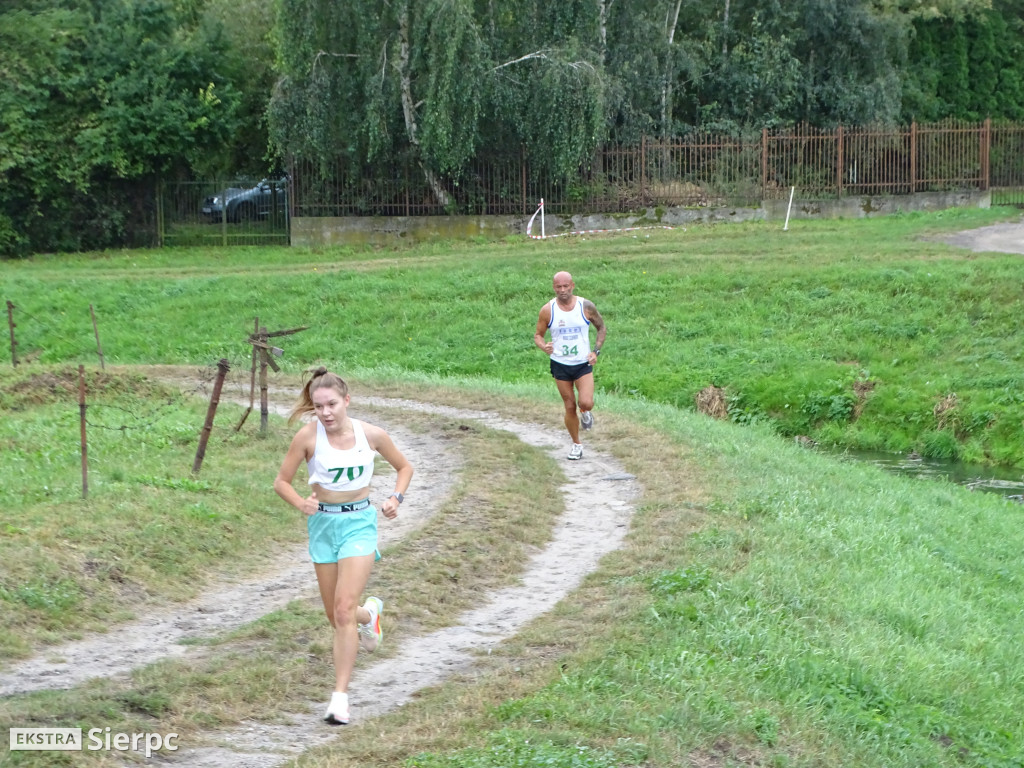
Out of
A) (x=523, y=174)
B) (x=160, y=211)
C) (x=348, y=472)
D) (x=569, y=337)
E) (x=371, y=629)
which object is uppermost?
(x=523, y=174)

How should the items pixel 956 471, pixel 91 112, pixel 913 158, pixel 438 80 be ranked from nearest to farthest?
pixel 956 471, pixel 438 80, pixel 913 158, pixel 91 112

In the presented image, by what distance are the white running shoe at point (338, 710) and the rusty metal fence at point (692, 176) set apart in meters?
26.1

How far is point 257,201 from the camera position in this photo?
112 feet

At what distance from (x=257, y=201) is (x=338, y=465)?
1139 inches

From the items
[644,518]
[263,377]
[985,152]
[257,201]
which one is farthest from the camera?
[257,201]

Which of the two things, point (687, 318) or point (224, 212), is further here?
point (224, 212)

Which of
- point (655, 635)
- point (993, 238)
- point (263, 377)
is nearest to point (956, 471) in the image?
point (263, 377)

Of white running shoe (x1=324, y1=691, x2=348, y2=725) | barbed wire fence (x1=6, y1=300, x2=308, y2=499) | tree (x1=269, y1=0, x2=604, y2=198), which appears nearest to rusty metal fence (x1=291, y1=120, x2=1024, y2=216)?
tree (x1=269, y1=0, x2=604, y2=198)

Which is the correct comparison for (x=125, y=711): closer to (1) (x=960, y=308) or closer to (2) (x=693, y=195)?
(1) (x=960, y=308)

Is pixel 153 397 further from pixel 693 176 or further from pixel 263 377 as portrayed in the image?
pixel 693 176

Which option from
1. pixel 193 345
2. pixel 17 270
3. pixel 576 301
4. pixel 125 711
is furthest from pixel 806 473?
pixel 17 270

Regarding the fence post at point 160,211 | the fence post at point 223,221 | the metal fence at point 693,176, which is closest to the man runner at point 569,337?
the metal fence at point 693,176

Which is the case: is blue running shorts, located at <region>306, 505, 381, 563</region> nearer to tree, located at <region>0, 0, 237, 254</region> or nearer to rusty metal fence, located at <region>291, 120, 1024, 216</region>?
rusty metal fence, located at <region>291, 120, 1024, 216</region>

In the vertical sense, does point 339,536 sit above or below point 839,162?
below
